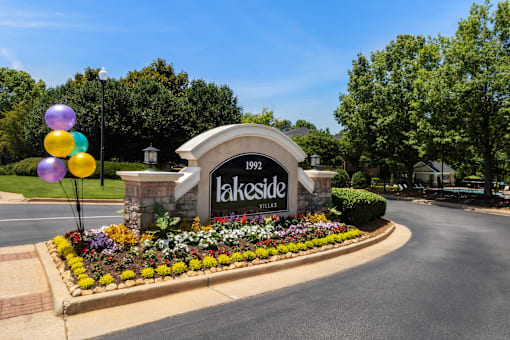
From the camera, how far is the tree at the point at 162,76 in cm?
4069

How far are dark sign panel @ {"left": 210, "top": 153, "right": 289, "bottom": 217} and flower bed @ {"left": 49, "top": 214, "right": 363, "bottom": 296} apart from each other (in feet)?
1.34

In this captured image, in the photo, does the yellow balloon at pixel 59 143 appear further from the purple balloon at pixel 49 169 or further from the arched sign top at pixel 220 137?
the arched sign top at pixel 220 137

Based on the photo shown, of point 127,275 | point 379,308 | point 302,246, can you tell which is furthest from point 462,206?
point 127,275

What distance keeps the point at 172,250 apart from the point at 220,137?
335 centimetres

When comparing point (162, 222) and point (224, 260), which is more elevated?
point (162, 222)

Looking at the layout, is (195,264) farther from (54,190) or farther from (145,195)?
(54,190)

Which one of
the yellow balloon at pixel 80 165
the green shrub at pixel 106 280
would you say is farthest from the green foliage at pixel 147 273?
the yellow balloon at pixel 80 165

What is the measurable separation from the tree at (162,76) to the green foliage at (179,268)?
3686 centimetres

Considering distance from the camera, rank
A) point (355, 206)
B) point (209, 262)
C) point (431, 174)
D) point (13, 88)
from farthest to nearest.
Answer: point (13, 88) → point (431, 174) → point (355, 206) → point (209, 262)

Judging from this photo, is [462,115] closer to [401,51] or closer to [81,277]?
[401,51]

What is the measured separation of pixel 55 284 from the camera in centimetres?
538

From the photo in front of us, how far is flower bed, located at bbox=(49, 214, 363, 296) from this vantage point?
225 inches

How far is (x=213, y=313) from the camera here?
490 centimetres

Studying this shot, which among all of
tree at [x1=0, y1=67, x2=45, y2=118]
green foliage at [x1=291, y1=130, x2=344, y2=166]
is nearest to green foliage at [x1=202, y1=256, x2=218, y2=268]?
green foliage at [x1=291, y1=130, x2=344, y2=166]
